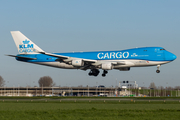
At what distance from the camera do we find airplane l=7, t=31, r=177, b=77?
214ft

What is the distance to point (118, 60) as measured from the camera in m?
67.4

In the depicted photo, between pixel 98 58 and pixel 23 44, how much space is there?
25.2 meters

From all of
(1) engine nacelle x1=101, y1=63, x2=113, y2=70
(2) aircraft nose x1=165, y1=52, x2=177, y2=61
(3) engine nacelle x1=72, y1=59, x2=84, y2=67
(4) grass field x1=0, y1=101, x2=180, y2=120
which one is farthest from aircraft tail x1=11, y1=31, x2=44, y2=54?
(2) aircraft nose x1=165, y1=52, x2=177, y2=61

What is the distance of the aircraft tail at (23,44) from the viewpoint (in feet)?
264

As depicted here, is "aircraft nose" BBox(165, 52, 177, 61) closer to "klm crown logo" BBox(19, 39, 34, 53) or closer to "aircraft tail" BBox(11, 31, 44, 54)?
"aircraft tail" BBox(11, 31, 44, 54)

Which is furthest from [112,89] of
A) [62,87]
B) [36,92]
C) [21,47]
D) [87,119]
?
[87,119]

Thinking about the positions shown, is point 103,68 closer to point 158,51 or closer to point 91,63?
point 91,63

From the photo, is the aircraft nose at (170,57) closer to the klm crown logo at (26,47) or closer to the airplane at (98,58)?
the airplane at (98,58)

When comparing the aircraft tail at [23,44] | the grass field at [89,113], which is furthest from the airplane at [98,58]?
the grass field at [89,113]

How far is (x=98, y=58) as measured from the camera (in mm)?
70000

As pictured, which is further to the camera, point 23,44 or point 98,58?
point 23,44

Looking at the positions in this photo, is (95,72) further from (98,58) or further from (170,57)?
(170,57)

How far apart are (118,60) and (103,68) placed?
164 inches

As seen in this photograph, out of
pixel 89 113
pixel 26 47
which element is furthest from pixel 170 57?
→ pixel 26 47
